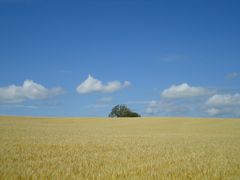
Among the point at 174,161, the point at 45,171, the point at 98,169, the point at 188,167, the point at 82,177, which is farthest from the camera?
the point at 174,161

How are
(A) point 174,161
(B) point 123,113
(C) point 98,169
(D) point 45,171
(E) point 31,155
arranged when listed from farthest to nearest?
(B) point 123,113 → (E) point 31,155 → (A) point 174,161 → (C) point 98,169 → (D) point 45,171

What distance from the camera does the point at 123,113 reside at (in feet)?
349

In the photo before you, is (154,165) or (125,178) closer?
(125,178)

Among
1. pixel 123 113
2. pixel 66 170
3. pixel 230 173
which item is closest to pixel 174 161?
pixel 230 173

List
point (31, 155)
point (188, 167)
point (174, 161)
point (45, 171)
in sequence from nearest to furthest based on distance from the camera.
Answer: point (45, 171)
point (188, 167)
point (174, 161)
point (31, 155)

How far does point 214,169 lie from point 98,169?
3.62m

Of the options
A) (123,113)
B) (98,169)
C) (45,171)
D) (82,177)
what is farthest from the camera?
(123,113)

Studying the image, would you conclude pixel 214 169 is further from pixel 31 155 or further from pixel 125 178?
pixel 31 155

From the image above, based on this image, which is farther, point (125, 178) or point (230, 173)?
point (230, 173)

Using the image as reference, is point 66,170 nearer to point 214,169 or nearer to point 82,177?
point 82,177

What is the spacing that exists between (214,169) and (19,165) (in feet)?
19.8

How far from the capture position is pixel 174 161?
11680mm

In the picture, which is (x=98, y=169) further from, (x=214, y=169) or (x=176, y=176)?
(x=214, y=169)

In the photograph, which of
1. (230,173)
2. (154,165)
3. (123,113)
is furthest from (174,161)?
(123,113)
